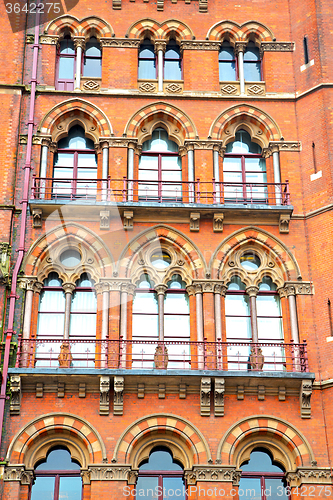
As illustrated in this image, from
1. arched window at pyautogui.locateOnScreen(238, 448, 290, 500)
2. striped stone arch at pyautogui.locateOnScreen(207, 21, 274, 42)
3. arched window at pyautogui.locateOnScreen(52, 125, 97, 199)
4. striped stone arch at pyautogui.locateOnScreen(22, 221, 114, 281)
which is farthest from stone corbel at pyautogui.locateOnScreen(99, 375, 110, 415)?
striped stone arch at pyautogui.locateOnScreen(207, 21, 274, 42)

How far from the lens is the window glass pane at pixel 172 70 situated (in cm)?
2519

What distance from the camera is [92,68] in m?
25.2

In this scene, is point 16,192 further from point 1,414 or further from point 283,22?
point 283,22

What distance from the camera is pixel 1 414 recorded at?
19.5 m

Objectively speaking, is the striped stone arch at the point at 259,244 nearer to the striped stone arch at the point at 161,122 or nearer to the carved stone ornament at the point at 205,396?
the carved stone ornament at the point at 205,396

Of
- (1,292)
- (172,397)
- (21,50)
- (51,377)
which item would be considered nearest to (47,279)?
(1,292)

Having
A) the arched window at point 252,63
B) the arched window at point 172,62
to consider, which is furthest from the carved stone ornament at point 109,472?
the arched window at point 252,63

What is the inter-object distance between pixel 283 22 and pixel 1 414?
14.9 meters

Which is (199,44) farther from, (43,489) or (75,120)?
(43,489)

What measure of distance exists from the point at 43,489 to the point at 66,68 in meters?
12.7

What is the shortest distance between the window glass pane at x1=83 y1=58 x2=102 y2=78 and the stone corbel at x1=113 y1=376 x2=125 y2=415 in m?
10.0

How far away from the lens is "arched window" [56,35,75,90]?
81.4 ft

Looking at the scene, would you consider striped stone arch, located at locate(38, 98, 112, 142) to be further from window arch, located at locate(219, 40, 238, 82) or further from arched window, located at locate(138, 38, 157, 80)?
window arch, located at locate(219, 40, 238, 82)

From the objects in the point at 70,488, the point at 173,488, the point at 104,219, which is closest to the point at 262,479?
the point at 173,488
